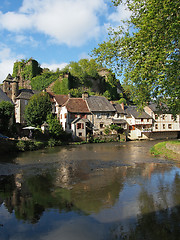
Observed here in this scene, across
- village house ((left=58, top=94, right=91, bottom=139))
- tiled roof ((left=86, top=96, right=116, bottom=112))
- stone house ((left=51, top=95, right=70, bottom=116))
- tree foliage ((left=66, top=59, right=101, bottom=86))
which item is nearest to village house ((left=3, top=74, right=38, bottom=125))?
stone house ((left=51, top=95, right=70, bottom=116))

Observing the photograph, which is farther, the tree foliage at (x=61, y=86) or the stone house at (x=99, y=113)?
the tree foliage at (x=61, y=86)

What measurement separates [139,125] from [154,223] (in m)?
39.3

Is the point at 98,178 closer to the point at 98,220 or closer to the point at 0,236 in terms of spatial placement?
the point at 98,220

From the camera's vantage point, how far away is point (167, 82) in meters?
12.6

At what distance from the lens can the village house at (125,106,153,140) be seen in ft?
143

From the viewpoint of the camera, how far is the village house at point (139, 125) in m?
43.5

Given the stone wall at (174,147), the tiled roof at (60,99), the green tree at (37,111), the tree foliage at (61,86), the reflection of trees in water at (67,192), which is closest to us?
the reflection of trees in water at (67,192)

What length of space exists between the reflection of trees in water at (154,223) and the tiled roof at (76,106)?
110 ft

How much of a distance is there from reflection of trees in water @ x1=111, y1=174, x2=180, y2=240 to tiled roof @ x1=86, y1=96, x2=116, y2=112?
1373 inches

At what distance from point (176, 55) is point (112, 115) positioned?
31384 millimetres

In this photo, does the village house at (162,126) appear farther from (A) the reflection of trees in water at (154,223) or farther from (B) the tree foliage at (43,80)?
(A) the reflection of trees in water at (154,223)

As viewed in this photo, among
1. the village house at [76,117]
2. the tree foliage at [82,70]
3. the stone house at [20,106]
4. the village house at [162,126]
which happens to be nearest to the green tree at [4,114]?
the village house at [76,117]

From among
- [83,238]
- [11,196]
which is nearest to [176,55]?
[83,238]

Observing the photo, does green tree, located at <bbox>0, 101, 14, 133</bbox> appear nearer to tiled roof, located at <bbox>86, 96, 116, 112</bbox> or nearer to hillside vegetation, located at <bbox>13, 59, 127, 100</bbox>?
tiled roof, located at <bbox>86, 96, 116, 112</bbox>
